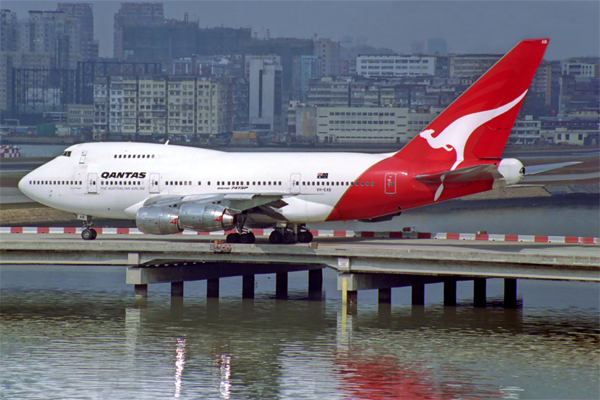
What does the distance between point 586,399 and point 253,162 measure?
27429mm

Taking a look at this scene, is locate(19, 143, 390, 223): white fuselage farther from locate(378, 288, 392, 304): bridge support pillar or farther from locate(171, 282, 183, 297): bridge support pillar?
locate(378, 288, 392, 304): bridge support pillar

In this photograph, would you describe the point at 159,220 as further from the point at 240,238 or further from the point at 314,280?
the point at 314,280

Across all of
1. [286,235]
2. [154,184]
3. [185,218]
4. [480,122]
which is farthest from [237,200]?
[480,122]

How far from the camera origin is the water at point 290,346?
35281 mm

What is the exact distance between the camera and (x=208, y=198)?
53656 millimetres

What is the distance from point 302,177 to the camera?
178 feet

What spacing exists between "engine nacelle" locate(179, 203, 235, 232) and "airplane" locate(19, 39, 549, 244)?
56mm

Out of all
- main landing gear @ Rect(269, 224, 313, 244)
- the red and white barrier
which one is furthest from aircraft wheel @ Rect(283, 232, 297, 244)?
the red and white barrier

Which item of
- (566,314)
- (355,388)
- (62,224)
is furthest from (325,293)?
(62,224)

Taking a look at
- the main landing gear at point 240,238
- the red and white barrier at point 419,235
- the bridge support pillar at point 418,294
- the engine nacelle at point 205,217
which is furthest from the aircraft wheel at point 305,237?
the bridge support pillar at point 418,294

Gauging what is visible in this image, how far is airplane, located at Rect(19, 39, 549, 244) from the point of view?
172 feet

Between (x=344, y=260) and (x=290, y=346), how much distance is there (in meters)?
8.07

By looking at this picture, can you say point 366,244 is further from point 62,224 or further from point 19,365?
point 62,224

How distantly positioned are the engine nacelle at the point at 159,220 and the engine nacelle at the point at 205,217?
68 cm
